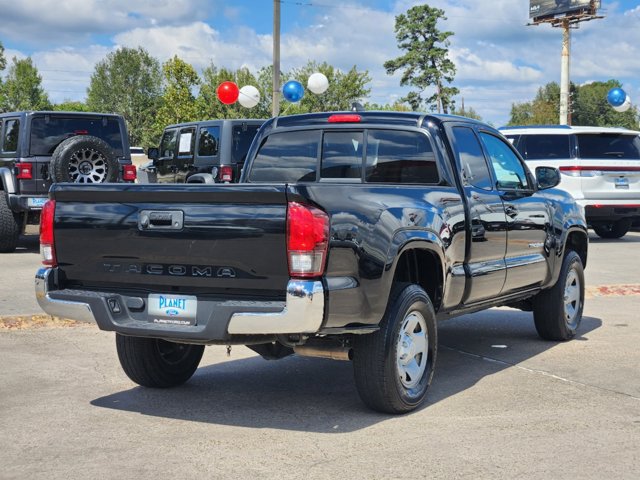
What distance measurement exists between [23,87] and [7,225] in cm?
9877

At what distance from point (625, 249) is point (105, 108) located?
116 m

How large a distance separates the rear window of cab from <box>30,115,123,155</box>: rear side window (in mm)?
8901

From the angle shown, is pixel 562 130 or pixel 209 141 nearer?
pixel 209 141

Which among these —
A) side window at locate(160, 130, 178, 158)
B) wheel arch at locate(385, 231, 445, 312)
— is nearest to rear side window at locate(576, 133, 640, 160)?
side window at locate(160, 130, 178, 158)

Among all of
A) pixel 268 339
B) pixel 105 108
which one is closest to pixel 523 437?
pixel 268 339

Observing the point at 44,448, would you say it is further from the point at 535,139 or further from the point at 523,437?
the point at 535,139

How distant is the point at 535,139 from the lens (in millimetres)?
17594

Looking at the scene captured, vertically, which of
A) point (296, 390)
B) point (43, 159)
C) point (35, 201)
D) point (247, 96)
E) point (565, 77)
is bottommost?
point (296, 390)

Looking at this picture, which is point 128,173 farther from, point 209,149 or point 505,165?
point 505,165

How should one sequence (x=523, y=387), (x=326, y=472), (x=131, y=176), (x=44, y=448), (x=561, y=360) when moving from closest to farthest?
(x=326, y=472) → (x=44, y=448) → (x=523, y=387) → (x=561, y=360) → (x=131, y=176)

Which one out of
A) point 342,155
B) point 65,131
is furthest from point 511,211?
point 65,131

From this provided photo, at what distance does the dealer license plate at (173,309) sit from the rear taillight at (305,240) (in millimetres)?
645

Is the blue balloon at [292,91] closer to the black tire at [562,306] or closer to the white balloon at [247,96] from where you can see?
the white balloon at [247,96]

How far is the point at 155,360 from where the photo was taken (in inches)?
256
